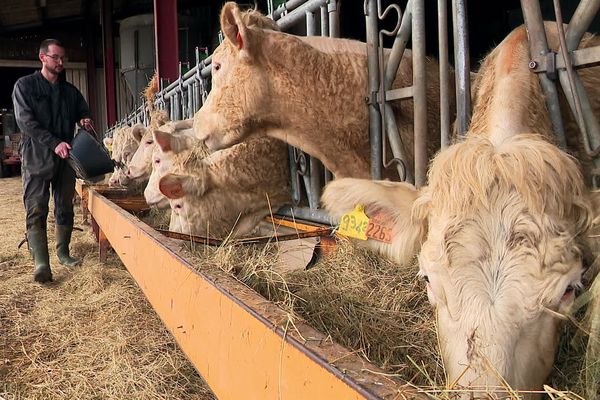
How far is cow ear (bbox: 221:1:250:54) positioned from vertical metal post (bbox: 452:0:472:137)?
125 centimetres

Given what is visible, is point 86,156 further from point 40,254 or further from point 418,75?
point 418,75

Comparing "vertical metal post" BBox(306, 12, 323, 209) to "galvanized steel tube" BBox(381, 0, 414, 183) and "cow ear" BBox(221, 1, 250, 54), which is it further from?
"galvanized steel tube" BBox(381, 0, 414, 183)

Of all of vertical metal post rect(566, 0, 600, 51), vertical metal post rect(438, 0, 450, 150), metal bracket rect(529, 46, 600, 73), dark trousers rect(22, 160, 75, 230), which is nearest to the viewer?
metal bracket rect(529, 46, 600, 73)

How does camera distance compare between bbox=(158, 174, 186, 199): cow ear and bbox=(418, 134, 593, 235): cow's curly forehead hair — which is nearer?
bbox=(418, 134, 593, 235): cow's curly forehead hair

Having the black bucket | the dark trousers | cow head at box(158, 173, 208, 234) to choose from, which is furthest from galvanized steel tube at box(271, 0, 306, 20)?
the dark trousers

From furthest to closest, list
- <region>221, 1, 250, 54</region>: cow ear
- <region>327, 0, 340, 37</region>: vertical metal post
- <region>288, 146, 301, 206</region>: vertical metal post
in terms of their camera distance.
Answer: <region>288, 146, 301, 206</region>: vertical metal post < <region>327, 0, 340, 37</region>: vertical metal post < <region>221, 1, 250, 54</region>: cow ear

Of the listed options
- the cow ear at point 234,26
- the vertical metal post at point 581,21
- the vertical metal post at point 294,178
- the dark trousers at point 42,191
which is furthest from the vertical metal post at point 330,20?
the dark trousers at point 42,191

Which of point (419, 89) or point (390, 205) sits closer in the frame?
point (390, 205)

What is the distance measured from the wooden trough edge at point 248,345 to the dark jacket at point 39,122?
10.6 ft

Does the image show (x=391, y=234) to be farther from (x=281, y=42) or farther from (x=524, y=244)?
(x=281, y=42)

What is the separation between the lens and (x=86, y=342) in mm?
3205

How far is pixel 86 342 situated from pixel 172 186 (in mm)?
1500

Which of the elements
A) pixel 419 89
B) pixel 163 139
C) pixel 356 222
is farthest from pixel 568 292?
pixel 163 139

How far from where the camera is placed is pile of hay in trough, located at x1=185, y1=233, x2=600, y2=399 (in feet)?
4.58
